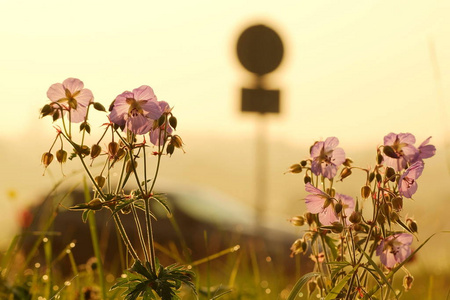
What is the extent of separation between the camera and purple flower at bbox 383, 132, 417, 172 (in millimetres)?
2389

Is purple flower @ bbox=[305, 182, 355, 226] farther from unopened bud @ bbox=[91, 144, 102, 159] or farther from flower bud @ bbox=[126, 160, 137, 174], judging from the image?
unopened bud @ bbox=[91, 144, 102, 159]

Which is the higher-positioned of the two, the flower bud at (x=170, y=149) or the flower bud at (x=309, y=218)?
the flower bud at (x=170, y=149)

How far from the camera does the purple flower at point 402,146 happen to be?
94.0 inches

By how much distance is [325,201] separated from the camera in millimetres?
2266

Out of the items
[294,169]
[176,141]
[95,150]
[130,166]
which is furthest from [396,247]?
[95,150]

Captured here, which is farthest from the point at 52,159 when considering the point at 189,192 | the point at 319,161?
the point at 189,192

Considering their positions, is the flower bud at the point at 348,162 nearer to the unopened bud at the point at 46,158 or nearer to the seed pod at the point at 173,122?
the seed pod at the point at 173,122

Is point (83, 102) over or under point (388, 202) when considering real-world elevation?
over

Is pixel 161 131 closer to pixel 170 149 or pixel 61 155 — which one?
pixel 170 149

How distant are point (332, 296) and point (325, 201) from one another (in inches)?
12.3

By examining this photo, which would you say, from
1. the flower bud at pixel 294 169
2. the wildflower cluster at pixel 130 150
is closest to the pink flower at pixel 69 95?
the wildflower cluster at pixel 130 150

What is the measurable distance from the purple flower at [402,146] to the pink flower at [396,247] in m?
0.25

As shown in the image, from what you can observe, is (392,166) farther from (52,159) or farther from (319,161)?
(52,159)

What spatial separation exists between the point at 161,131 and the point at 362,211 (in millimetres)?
742
